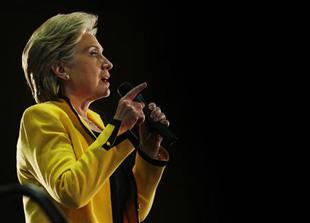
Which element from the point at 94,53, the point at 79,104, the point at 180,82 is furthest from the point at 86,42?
the point at 180,82

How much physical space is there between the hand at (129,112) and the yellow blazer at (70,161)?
21 mm

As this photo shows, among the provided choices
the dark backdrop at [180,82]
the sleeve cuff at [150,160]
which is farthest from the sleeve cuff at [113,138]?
the dark backdrop at [180,82]

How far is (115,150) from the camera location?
139 centimetres

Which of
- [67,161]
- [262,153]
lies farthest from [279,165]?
[67,161]

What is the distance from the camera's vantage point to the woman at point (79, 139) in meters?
1.37


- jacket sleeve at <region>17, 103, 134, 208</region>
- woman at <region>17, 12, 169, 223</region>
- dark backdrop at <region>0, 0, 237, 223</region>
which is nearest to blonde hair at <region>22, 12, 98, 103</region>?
woman at <region>17, 12, 169, 223</region>

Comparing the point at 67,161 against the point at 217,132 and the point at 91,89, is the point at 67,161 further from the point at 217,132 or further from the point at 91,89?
the point at 217,132

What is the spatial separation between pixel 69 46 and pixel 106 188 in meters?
0.34

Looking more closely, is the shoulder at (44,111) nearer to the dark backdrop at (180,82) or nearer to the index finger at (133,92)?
the index finger at (133,92)

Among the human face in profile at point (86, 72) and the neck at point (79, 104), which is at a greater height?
the human face in profile at point (86, 72)

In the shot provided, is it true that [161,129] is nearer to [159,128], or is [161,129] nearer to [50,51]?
[159,128]

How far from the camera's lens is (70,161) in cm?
139

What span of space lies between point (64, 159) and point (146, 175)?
268 millimetres

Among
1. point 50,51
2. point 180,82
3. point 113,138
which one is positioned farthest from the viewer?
point 180,82
